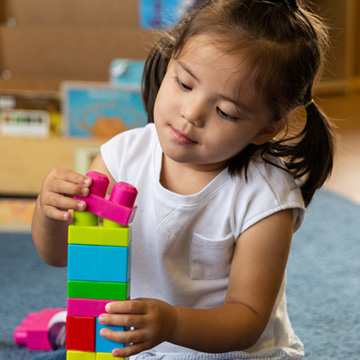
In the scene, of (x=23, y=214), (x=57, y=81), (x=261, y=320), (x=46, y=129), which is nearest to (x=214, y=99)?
(x=261, y=320)

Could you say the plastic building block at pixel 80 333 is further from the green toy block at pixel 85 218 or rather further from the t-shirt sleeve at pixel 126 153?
the t-shirt sleeve at pixel 126 153

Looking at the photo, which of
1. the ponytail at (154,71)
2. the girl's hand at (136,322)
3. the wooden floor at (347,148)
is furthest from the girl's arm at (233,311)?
the wooden floor at (347,148)

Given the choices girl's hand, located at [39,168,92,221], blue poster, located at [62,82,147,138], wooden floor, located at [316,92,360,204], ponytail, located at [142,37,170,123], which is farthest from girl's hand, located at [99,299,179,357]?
blue poster, located at [62,82,147,138]

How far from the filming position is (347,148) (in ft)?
8.84

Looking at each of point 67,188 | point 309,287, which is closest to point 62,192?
point 67,188

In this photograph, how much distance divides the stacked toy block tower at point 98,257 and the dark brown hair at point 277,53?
0.21 metres

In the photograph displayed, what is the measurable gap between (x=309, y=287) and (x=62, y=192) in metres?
0.84

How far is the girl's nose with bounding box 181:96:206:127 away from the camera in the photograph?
27.9 inches

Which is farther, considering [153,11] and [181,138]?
[153,11]

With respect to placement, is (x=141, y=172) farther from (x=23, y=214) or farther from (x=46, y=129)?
(x=46, y=129)

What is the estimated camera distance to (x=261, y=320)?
Result: 2.53 ft

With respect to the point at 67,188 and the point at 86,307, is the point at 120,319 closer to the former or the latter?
the point at 86,307

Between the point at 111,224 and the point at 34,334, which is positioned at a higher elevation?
the point at 111,224

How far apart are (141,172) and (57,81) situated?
138 cm
